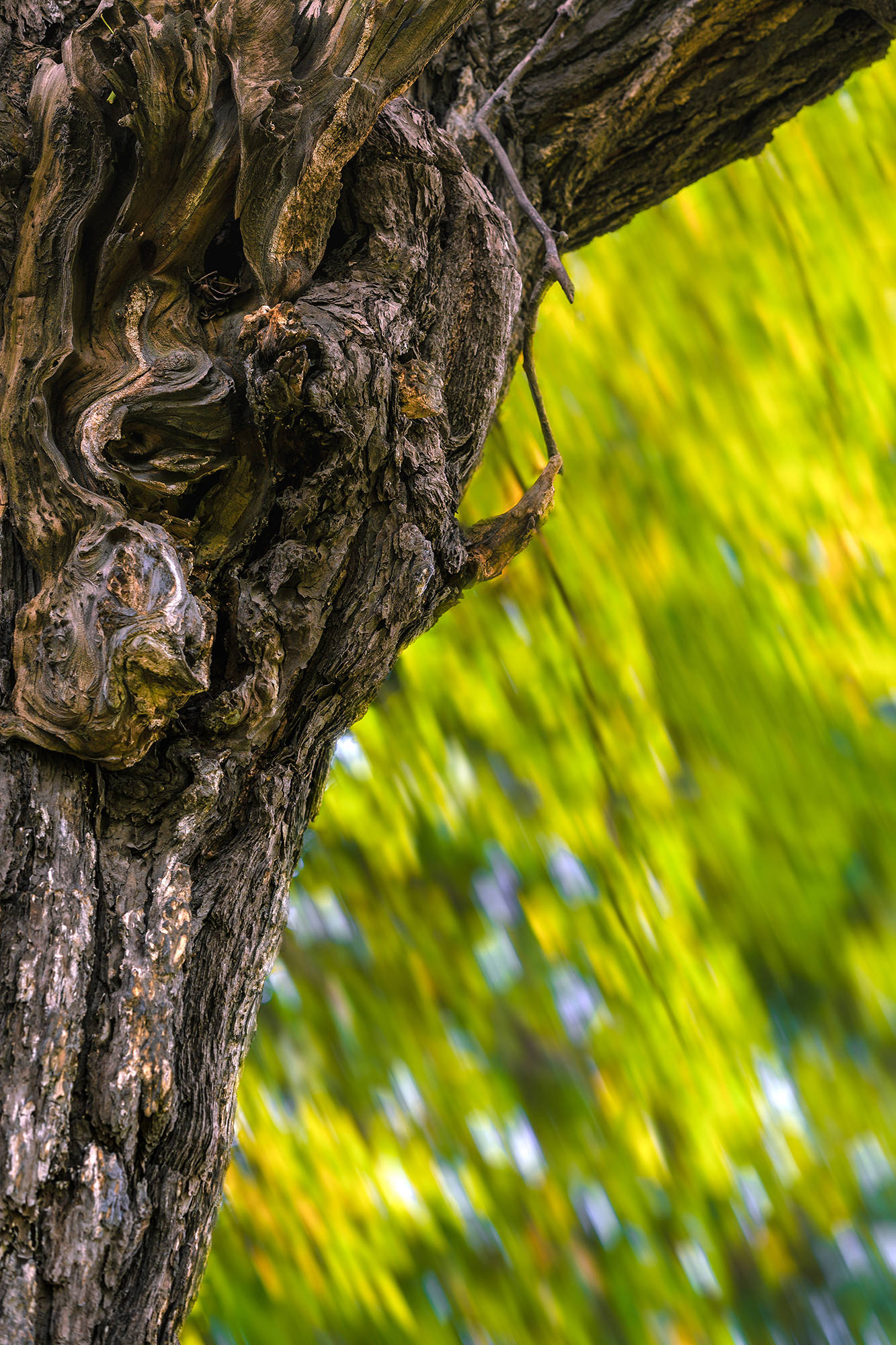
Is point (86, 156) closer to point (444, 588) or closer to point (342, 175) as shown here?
point (342, 175)

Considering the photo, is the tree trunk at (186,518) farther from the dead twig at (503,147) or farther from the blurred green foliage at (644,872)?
the blurred green foliage at (644,872)

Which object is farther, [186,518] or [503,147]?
[503,147]

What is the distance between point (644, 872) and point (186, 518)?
124 cm

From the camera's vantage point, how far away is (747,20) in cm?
123

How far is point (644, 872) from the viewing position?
1.87 meters

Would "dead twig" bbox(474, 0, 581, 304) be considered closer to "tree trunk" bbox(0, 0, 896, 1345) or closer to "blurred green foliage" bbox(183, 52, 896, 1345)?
"tree trunk" bbox(0, 0, 896, 1345)

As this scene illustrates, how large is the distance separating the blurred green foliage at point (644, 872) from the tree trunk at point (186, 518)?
2.99ft

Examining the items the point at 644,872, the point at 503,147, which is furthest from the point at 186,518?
the point at 644,872

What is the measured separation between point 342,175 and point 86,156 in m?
0.24

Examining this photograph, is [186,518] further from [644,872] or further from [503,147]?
[644,872]

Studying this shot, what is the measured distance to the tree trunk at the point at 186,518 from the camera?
0.71 metres

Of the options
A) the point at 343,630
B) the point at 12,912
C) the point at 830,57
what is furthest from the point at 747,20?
the point at 12,912

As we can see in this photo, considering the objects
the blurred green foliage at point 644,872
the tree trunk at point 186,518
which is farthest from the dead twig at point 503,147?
the blurred green foliage at point 644,872

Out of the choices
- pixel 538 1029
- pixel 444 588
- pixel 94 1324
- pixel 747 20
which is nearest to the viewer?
pixel 94 1324
